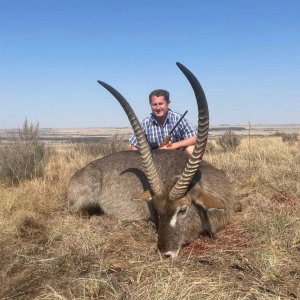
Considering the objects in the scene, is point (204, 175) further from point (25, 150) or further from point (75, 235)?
point (25, 150)

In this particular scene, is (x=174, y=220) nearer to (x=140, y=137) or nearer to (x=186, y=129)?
(x=140, y=137)

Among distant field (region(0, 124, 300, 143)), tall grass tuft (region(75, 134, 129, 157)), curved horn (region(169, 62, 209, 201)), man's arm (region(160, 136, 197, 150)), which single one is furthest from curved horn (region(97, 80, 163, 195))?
tall grass tuft (region(75, 134, 129, 157))

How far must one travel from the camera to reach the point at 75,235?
5195 millimetres

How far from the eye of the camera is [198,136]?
443cm

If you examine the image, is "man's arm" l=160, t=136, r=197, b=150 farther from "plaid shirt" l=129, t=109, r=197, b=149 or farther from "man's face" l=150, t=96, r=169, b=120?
"man's face" l=150, t=96, r=169, b=120

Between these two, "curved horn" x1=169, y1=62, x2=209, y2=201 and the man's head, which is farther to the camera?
the man's head

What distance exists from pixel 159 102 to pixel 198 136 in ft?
10.9

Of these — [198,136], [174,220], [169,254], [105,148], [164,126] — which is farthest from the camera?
[105,148]

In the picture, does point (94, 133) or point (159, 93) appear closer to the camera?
point (159, 93)

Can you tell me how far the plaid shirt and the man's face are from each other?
17 centimetres

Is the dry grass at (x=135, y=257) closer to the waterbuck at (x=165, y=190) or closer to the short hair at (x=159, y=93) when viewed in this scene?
the waterbuck at (x=165, y=190)

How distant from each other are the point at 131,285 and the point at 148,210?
2.43 metres

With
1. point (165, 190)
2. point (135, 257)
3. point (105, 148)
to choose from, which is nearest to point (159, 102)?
point (165, 190)

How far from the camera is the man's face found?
765 cm
